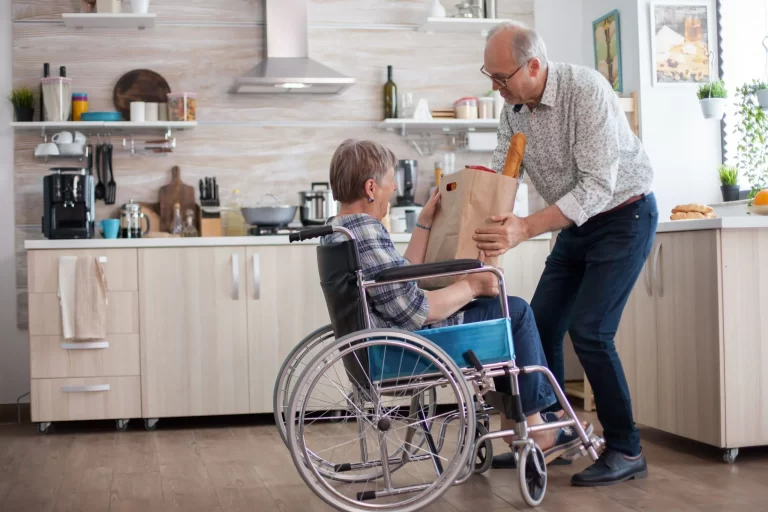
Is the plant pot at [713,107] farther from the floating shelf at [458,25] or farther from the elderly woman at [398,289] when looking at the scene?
the elderly woman at [398,289]

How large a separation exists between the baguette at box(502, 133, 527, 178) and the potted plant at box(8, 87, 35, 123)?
114 inches

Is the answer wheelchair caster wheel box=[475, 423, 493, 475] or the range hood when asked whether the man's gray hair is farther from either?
the range hood

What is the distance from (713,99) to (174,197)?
267cm

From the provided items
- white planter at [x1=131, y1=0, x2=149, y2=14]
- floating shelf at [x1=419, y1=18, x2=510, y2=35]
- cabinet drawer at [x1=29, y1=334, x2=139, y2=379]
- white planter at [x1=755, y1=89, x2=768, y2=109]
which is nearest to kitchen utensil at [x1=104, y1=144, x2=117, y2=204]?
white planter at [x1=131, y1=0, x2=149, y2=14]

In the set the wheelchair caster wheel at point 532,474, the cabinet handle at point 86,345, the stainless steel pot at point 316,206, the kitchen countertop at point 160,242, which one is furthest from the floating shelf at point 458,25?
the wheelchair caster wheel at point 532,474

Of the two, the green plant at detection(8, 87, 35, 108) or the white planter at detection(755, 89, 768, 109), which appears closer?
the white planter at detection(755, 89, 768, 109)

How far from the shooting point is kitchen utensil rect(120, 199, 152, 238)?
4367mm

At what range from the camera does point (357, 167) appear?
241 centimetres

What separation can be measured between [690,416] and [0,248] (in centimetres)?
335

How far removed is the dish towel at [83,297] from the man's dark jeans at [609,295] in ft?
7.19

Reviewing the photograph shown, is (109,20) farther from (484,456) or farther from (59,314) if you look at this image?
(484,456)

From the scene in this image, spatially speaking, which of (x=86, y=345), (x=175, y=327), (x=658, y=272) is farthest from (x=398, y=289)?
(x=86, y=345)

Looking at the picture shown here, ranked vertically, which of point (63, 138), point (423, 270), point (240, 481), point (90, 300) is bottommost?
point (240, 481)

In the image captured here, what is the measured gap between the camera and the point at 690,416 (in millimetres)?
3096
